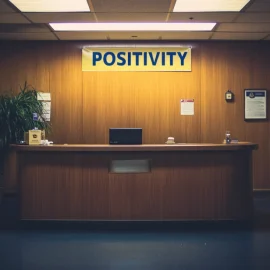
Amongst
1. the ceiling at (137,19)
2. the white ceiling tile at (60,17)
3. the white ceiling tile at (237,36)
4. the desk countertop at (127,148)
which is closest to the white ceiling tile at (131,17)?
the ceiling at (137,19)

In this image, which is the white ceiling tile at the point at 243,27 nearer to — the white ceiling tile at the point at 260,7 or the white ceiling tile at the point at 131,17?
the white ceiling tile at the point at 260,7

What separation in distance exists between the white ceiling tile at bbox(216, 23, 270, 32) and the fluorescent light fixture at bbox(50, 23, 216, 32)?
0.18 m

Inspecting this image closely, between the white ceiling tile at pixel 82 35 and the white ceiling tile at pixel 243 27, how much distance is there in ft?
6.56

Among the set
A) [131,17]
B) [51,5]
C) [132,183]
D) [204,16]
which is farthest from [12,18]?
[132,183]

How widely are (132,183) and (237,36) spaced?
3687 mm

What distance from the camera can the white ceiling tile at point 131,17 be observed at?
5.70m

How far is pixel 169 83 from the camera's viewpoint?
754cm

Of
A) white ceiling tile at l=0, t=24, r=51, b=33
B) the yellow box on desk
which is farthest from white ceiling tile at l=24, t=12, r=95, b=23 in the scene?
the yellow box on desk

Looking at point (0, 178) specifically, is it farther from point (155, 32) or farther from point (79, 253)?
point (155, 32)

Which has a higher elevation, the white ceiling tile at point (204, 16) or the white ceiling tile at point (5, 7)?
the white ceiling tile at point (5, 7)

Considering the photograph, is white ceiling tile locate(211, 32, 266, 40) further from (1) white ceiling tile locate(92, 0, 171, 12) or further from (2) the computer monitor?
(2) the computer monitor

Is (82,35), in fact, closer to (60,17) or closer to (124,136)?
(60,17)

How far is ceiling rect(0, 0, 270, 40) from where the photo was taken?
5320mm

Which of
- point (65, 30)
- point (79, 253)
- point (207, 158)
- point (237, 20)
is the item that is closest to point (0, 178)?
point (65, 30)
